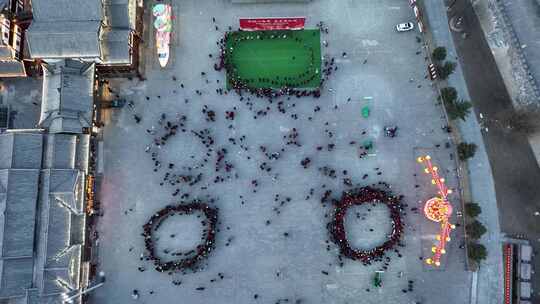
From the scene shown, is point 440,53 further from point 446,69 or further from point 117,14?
point 117,14

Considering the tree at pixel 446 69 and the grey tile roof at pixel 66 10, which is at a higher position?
the grey tile roof at pixel 66 10

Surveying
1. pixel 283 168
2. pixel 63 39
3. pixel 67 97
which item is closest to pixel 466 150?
pixel 283 168

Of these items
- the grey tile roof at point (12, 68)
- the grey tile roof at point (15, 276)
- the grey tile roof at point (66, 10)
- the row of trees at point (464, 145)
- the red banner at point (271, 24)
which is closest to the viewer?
the grey tile roof at point (15, 276)

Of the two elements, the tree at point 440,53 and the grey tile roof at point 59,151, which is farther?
the tree at point 440,53

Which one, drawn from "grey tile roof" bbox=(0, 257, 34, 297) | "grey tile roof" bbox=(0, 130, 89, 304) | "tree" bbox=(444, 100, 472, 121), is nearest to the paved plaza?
"tree" bbox=(444, 100, 472, 121)

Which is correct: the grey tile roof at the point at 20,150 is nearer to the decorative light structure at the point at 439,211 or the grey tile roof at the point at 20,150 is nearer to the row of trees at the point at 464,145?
the decorative light structure at the point at 439,211

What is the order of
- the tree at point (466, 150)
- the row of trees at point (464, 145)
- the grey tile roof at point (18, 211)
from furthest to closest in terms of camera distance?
1. the tree at point (466, 150)
2. the row of trees at point (464, 145)
3. the grey tile roof at point (18, 211)

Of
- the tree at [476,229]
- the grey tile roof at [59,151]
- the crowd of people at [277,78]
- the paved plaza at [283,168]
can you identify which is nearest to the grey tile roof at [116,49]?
the paved plaza at [283,168]
